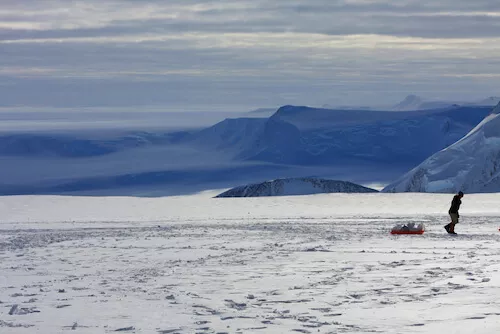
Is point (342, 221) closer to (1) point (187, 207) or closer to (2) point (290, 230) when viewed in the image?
(2) point (290, 230)

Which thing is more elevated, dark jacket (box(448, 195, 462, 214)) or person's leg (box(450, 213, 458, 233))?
dark jacket (box(448, 195, 462, 214))

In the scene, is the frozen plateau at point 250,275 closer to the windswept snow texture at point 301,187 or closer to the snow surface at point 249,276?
the snow surface at point 249,276

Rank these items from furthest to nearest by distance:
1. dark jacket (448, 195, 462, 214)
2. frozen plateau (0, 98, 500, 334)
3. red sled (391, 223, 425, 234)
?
dark jacket (448, 195, 462, 214) < red sled (391, 223, 425, 234) < frozen plateau (0, 98, 500, 334)

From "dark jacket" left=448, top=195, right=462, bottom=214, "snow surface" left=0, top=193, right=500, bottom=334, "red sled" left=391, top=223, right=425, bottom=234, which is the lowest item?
"snow surface" left=0, top=193, right=500, bottom=334

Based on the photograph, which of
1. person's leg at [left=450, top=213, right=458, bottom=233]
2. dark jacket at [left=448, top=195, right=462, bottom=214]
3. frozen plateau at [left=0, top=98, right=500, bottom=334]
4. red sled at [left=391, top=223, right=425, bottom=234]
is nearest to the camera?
frozen plateau at [left=0, top=98, right=500, bottom=334]

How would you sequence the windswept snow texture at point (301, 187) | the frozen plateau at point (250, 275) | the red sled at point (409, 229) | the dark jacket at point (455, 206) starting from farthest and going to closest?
the windswept snow texture at point (301, 187) < the dark jacket at point (455, 206) < the red sled at point (409, 229) < the frozen plateau at point (250, 275)

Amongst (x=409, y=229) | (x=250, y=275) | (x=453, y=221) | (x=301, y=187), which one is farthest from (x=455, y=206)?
(x=301, y=187)

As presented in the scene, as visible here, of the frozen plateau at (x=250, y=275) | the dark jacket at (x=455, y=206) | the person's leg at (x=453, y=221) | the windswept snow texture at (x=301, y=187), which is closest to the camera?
the frozen plateau at (x=250, y=275)

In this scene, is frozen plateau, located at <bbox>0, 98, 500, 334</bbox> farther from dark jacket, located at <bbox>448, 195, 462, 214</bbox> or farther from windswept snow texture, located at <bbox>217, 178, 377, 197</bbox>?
windswept snow texture, located at <bbox>217, 178, 377, 197</bbox>

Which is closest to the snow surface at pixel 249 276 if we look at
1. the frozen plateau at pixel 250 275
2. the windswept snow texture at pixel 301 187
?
the frozen plateau at pixel 250 275

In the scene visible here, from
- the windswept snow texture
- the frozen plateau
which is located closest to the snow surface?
the frozen plateau
